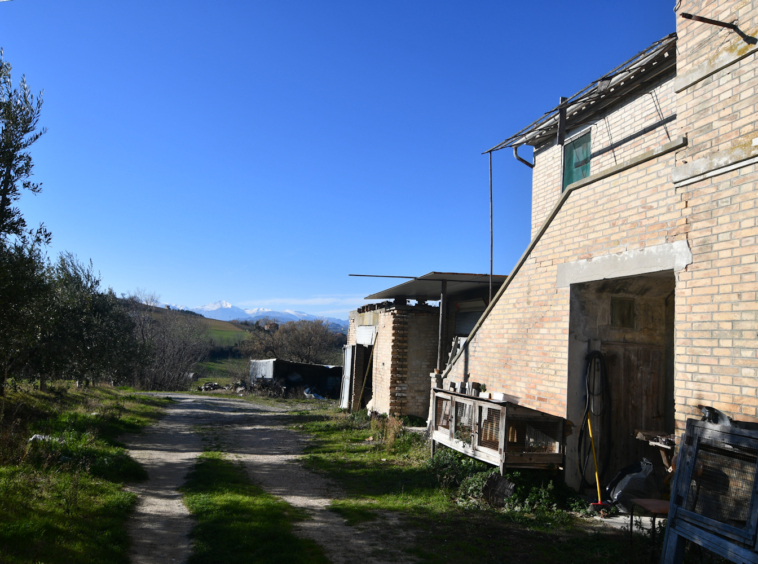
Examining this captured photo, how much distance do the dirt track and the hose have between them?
Answer: 111 inches

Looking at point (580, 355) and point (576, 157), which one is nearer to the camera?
point (580, 355)

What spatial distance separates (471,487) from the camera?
675 centimetres

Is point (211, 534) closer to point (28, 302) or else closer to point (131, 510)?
point (131, 510)

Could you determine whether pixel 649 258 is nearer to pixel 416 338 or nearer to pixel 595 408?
pixel 595 408

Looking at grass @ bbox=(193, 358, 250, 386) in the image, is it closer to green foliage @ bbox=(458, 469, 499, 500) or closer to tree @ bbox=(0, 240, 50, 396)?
tree @ bbox=(0, 240, 50, 396)

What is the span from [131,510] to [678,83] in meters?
8.27

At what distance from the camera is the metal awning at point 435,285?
10883 mm

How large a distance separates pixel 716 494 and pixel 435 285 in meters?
9.52

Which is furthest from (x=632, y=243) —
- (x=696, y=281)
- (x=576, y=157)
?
(x=576, y=157)

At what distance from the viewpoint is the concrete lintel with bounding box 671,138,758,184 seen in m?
4.39

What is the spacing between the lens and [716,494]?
3893 mm

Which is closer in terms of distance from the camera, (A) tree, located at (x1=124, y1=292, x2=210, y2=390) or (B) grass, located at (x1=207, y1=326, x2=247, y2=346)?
(A) tree, located at (x1=124, y1=292, x2=210, y2=390)

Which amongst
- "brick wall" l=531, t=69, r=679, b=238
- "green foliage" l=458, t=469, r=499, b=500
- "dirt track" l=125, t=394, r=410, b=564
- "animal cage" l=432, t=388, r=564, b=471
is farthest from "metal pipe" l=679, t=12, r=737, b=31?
"dirt track" l=125, t=394, r=410, b=564

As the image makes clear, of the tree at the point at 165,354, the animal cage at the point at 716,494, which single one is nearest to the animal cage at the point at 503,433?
the animal cage at the point at 716,494
